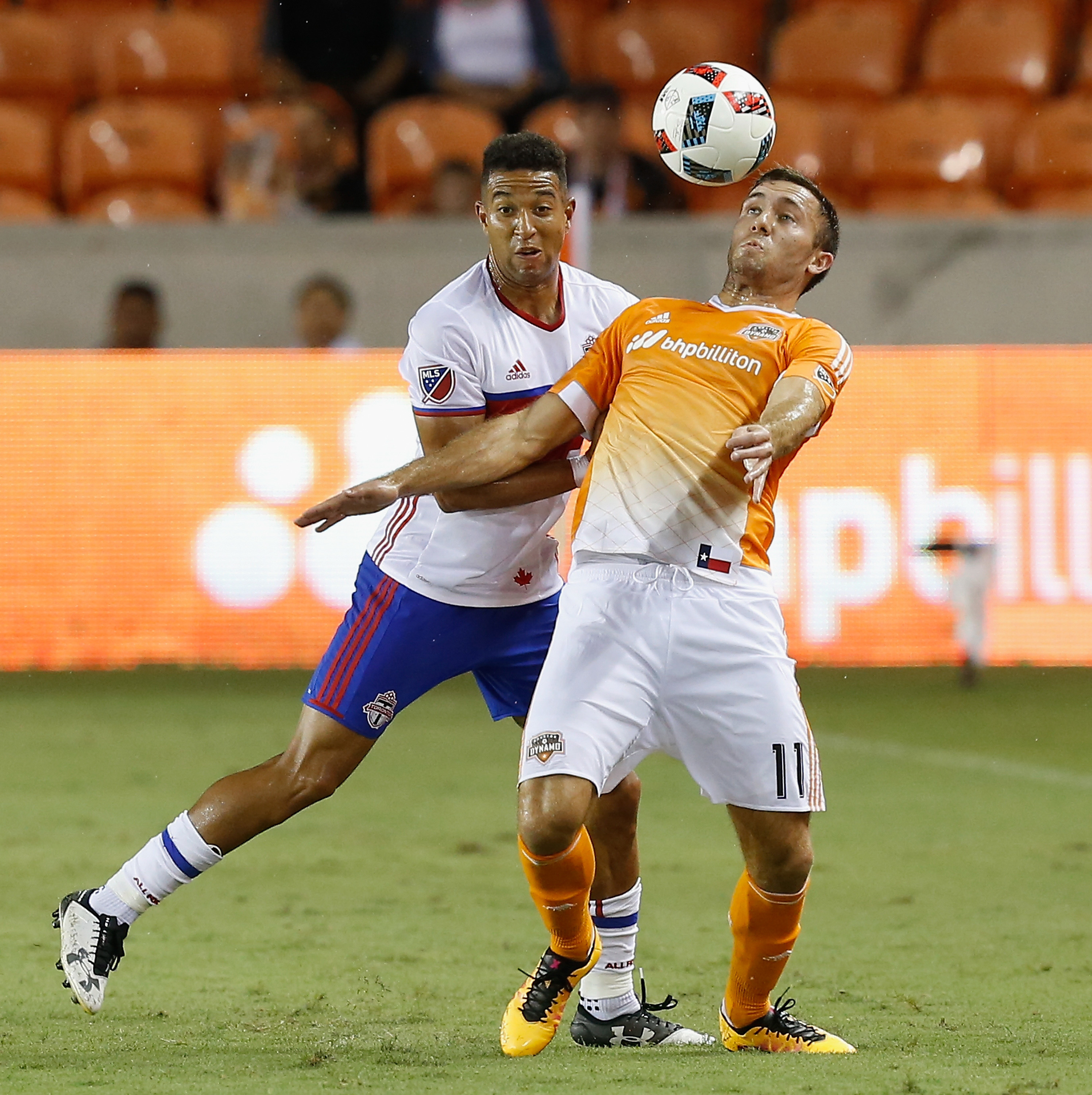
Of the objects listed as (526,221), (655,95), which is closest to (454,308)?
(526,221)

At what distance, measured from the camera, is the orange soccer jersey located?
4293 mm

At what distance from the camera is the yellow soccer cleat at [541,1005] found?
4387 mm

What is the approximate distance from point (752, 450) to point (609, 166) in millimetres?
8892

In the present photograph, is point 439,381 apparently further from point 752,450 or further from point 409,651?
point 752,450

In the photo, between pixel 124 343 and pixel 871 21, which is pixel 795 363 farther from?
pixel 871 21

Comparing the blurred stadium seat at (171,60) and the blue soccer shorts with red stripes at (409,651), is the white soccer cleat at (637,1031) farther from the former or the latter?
the blurred stadium seat at (171,60)

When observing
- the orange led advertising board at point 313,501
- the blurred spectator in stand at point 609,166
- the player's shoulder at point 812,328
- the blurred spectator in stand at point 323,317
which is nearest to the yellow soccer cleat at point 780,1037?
the player's shoulder at point 812,328

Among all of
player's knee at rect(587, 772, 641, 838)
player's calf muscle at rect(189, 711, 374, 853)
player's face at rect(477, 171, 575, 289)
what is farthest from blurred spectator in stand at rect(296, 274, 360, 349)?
player's knee at rect(587, 772, 641, 838)

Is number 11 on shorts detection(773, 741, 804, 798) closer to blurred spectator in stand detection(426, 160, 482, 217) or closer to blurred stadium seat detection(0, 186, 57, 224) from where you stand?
blurred spectator in stand detection(426, 160, 482, 217)

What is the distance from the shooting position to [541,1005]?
4.46 m

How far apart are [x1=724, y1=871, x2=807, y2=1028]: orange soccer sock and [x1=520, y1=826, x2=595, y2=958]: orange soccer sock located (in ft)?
1.19

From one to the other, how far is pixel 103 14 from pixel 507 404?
11.5 metres

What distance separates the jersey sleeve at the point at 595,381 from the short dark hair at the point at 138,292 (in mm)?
8078

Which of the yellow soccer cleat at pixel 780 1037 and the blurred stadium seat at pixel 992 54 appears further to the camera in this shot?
the blurred stadium seat at pixel 992 54
